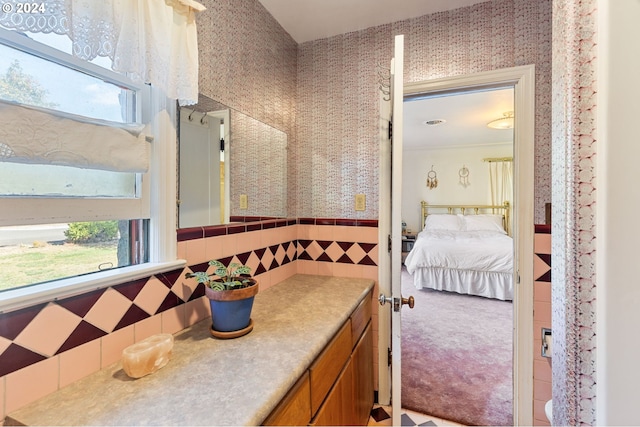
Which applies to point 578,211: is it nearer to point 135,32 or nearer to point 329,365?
point 329,365

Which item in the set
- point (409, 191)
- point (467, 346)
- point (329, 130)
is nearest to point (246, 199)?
point (329, 130)

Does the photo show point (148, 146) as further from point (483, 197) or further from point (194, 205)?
point (483, 197)

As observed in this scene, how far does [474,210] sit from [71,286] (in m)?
6.31

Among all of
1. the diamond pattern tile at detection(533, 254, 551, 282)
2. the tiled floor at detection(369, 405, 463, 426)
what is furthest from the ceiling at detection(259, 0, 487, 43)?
the tiled floor at detection(369, 405, 463, 426)

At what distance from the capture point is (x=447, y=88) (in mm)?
1644

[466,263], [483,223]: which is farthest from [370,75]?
[483,223]

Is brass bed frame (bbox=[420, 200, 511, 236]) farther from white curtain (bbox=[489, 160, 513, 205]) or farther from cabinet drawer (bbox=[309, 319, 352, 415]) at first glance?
cabinet drawer (bbox=[309, 319, 352, 415])

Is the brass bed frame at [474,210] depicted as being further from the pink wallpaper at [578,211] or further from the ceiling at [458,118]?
the pink wallpaper at [578,211]

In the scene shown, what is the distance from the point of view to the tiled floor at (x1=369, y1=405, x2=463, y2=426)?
1.67 m

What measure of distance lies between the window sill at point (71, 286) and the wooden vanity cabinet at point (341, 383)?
2.01 ft

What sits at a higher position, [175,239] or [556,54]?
[556,54]

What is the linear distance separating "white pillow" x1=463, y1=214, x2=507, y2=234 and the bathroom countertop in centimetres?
493

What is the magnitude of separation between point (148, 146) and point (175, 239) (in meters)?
0.36

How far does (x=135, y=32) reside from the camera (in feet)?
2.81
